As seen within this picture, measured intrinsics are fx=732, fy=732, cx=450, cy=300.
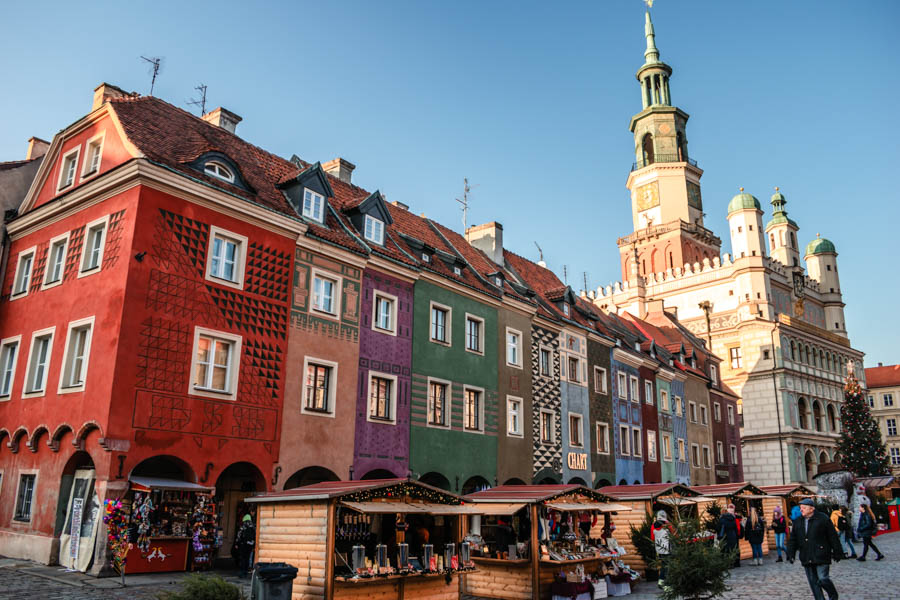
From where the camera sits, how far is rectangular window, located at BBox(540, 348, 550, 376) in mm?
33281

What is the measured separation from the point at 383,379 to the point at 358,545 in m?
9.81

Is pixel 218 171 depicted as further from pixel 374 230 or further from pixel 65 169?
pixel 374 230

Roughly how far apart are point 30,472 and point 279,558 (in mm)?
9290

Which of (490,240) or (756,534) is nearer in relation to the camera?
(756,534)

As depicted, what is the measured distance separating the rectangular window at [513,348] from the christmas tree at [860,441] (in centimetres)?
3868

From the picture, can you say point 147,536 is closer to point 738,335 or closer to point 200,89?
point 200,89

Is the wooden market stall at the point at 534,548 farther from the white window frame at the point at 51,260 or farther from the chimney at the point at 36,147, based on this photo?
the chimney at the point at 36,147

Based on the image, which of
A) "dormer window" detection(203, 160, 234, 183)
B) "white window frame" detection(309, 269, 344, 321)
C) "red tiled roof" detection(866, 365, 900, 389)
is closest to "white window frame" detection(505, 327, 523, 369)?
"white window frame" detection(309, 269, 344, 321)

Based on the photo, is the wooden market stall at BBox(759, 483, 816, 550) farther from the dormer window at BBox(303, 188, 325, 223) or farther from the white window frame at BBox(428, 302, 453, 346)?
the dormer window at BBox(303, 188, 325, 223)

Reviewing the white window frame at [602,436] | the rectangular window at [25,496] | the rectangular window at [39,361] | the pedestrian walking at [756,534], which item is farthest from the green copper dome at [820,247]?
the rectangular window at [25,496]

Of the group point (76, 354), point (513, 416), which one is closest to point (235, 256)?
point (76, 354)

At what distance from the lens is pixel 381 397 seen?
80.1 ft

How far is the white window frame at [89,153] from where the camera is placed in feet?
69.3

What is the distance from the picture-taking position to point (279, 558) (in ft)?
48.0
